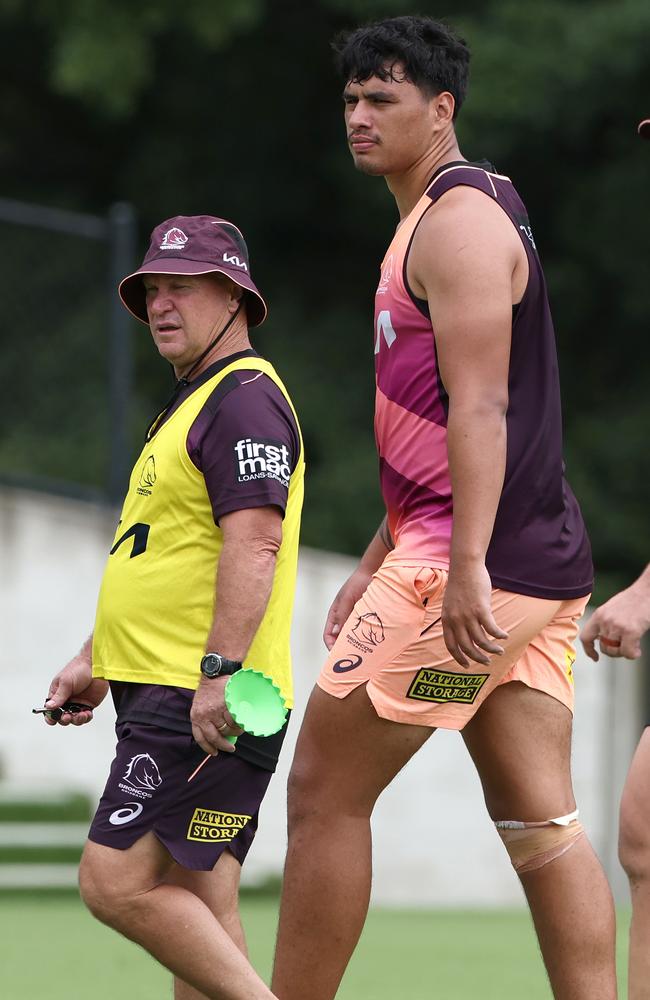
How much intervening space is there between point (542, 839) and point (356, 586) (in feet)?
2.76

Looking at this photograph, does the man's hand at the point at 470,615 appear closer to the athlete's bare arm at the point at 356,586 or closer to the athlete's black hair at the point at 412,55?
the athlete's bare arm at the point at 356,586

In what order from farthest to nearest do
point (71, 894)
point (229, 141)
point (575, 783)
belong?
1. point (229, 141)
2. point (575, 783)
3. point (71, 894)

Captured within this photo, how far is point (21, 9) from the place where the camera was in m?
17.2

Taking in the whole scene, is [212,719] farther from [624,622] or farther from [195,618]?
[624,622]

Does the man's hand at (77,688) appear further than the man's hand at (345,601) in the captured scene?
No

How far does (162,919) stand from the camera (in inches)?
165

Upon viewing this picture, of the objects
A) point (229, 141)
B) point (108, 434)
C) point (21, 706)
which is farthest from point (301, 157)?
point (21, 706)

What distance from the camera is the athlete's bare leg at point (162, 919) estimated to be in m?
4.17

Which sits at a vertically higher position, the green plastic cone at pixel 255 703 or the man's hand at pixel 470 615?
the man's hand at pixel 470 615

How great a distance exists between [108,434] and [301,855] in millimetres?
8487

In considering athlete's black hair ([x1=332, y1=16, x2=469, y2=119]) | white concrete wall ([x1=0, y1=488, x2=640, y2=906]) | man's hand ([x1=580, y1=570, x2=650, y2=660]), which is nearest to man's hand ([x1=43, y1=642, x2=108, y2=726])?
man's hand ([x1=580, y1=570, x2=650, y2=660])

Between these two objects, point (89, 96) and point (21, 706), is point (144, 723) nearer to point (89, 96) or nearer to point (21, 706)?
point (21, 706)

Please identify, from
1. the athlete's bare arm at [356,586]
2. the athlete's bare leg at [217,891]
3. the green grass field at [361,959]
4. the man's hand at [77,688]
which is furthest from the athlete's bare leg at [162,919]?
the green grass field at [361,959]

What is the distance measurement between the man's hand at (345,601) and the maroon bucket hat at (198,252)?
0.72 m
